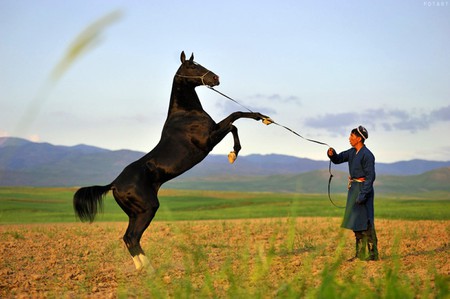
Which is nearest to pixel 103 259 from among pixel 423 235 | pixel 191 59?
pixel 191 59

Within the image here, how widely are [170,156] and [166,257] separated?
6.60 feet

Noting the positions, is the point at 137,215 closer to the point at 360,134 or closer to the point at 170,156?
the point at 170,156

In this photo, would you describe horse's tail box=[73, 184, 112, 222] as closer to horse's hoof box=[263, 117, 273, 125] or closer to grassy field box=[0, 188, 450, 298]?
grassy field box=[0, 188, 450, 298]

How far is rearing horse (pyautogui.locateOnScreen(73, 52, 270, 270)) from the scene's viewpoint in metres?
8.50

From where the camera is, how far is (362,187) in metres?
9.56

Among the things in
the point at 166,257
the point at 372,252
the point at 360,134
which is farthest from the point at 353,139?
the point at 166,257

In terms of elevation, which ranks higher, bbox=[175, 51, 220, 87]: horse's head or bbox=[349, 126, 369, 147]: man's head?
bbox=[175, 51, 220, 87]: horse's head

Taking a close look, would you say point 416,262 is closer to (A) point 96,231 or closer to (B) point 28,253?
(B) point 28,253

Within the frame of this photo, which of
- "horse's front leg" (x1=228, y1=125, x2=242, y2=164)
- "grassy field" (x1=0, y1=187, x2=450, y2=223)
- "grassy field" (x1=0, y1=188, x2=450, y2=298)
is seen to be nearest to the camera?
"grassy field" (x1=0, y1=188, x2=450, y2=298)

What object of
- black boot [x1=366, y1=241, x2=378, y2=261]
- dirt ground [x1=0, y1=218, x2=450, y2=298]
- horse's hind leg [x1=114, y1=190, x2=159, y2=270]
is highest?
horse's hind leg [x1=114, y1=190, x2=159, y2=270]

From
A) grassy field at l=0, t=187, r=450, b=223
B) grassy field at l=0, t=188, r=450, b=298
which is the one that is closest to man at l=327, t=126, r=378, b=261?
grassy field at l=0, t=188, r=450, b=298

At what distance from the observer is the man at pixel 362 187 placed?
952cm

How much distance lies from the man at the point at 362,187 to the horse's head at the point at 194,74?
235cm

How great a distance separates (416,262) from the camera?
903cm
